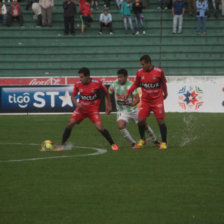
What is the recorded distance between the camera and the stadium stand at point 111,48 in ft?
102

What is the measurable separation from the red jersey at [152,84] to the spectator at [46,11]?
1851cm

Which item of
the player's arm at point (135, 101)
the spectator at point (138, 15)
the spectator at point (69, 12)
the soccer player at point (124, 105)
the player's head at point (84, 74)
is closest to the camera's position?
→ the player's head at point (84, 74)

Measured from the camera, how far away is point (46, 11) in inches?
1267

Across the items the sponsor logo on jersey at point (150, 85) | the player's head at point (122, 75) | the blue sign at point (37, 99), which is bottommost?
the blue sign at point (37, 99)

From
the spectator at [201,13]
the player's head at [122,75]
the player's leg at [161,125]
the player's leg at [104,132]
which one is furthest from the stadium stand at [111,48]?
the player's leg at [104,132]

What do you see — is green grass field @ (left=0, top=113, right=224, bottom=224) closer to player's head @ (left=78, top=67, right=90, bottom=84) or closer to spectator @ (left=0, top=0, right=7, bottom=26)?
player's head @ (left=78, top=67, right=90, bottom=84)

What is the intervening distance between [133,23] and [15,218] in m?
26.8

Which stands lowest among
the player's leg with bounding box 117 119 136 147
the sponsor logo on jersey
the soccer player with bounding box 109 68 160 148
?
the player's leg with bounding box 117 119 136 147

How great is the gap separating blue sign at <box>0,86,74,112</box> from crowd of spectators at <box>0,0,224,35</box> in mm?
6912

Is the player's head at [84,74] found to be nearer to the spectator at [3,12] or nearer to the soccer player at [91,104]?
the soccer player at [91,104]

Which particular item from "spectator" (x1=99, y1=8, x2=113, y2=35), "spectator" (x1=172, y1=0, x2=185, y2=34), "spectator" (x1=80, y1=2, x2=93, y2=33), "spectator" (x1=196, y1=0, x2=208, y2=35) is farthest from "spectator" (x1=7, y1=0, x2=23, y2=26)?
"spectator" (x1=196, y1=0, x2=208, y2=35)

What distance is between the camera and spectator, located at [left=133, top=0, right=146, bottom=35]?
31406mm

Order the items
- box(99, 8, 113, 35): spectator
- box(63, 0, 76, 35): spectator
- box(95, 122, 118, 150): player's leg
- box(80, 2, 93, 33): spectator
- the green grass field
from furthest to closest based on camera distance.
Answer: box(80, 2, 93, 33): spectator, box(99, 8, 113, 35): spectator, box(63, 0, 76, 35): spectator, box(95, 122, 118, 150): player's leg, the green grass field

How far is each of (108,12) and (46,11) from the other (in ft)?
10.1
